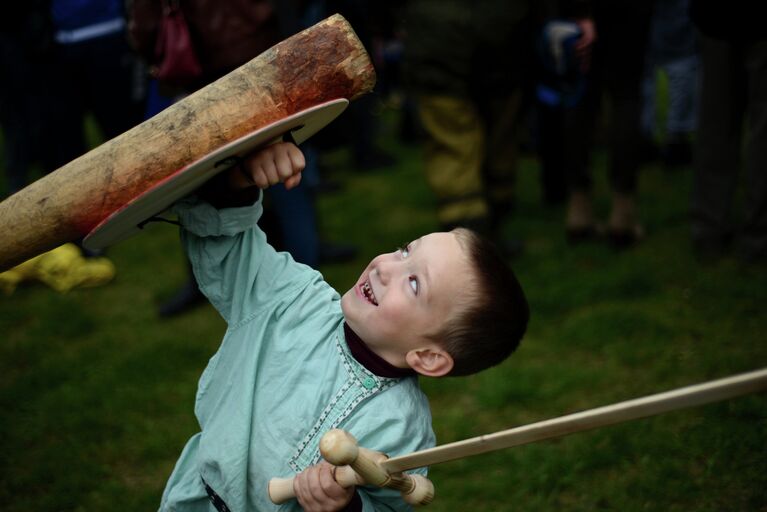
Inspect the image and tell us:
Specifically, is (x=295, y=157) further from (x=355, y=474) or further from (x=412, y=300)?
(x=355, y=474)

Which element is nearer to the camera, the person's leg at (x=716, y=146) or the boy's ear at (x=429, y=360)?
the boy's ear at (x=429, y=360)

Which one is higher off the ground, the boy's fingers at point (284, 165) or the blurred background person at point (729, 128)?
the boy's fingers at point (284, 165)

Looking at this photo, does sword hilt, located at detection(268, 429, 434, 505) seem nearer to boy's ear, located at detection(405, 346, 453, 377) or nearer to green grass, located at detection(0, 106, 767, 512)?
boy's ear, located at detection(405, 346, 453, 377)

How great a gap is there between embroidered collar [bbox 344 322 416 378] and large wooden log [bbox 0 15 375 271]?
552mm

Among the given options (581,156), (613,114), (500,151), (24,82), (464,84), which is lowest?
(581,156)

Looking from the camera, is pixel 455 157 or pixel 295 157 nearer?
pixel 295 157

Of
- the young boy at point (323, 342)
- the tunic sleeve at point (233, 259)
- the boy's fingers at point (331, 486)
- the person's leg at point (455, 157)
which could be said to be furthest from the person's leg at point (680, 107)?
the boy's fingers at point (331, 486)

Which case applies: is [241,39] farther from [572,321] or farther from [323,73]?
[572,321]

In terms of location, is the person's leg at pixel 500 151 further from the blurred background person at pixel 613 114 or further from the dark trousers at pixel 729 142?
the dark trousers at pixel 729 142

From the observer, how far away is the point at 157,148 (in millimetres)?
1804

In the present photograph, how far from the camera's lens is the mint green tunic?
72.4 inches

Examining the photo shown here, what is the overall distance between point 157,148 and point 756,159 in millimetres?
3167

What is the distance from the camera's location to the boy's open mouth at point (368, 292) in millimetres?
1865

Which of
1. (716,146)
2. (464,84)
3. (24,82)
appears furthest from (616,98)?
(24,82)
